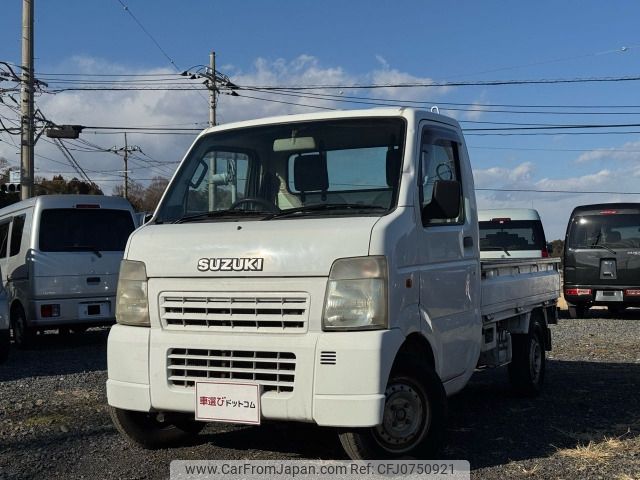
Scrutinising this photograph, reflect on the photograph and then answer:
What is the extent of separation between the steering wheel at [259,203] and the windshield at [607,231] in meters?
11.2

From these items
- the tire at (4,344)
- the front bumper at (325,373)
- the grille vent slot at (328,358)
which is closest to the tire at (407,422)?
the front bumper at (325,373)

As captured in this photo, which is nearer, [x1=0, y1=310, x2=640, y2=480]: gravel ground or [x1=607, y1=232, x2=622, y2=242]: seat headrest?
[x1=0, y1=310, x2=640, y2=480]: gravel ground

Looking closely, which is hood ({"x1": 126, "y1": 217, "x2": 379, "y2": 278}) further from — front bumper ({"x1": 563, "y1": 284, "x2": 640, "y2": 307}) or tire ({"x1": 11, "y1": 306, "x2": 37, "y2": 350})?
front bumper ({"x1": 563, "y1": 284, "x2": 640, "y2": 307})

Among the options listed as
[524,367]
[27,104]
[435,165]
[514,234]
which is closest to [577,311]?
[514,234]

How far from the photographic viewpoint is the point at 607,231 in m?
14.5

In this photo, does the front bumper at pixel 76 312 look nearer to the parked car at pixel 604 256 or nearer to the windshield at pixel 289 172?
the windshield at pixel 289 172

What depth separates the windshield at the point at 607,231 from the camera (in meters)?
14.4

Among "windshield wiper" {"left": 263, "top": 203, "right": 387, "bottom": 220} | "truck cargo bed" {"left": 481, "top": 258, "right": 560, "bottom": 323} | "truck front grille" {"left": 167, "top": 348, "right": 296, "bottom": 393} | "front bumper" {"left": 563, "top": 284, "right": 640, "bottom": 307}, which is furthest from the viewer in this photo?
"front bumper" {"left": 563, "top": 284, "right": 640, "bottom": 307}

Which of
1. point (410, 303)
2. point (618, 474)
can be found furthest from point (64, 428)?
point (618, 474)

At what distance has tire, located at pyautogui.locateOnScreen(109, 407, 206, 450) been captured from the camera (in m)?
4.84

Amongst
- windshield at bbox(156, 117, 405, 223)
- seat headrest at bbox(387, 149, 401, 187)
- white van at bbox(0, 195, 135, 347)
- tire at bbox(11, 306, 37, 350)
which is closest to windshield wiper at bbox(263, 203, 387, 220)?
windshield at bbox(156, 117, 405, 223)

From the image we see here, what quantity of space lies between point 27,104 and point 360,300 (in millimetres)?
20704

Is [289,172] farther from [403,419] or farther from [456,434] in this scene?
[456,434]

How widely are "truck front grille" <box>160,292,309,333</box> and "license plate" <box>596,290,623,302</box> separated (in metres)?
11.7
